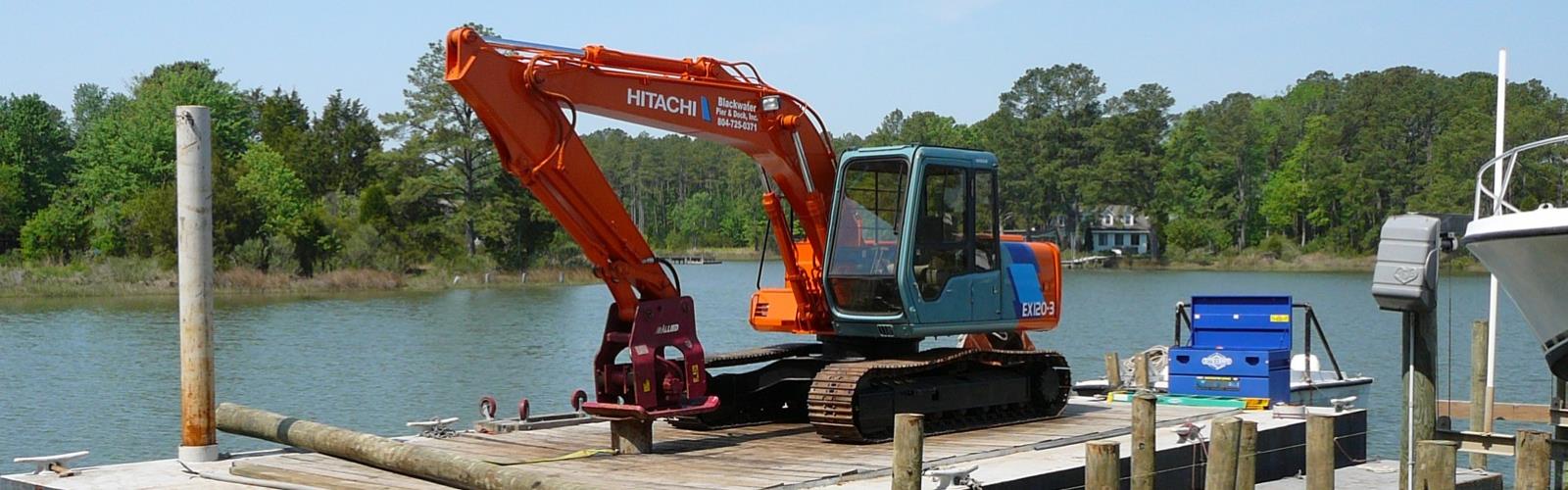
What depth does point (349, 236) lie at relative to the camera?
196 ft

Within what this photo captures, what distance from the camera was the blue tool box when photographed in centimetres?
1617

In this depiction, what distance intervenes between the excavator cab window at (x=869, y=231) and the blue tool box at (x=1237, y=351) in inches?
170

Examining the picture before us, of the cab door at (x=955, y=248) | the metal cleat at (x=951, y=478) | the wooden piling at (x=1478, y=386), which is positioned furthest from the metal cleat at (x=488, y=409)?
the wooden piling at (x=1478, y=386)

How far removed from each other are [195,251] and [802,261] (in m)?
5.32

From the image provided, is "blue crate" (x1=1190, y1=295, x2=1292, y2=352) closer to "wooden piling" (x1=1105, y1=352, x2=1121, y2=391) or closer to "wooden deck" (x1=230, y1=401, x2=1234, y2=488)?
"wooden piling" (x1=1105, y1=352, x2=1121, y2=391)

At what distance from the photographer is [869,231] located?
1376 centimetres

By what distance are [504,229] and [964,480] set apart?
176 ft

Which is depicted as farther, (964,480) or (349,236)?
(349,236)

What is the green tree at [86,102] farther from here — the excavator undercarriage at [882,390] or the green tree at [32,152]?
the excavator undercarriage at [882,390]

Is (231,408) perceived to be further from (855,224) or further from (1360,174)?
(1360,174)

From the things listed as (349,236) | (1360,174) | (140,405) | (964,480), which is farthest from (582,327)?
(1360,174)

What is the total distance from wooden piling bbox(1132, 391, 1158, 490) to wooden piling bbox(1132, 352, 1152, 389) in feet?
23.9

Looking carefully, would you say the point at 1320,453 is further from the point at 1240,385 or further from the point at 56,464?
the point at 56,464

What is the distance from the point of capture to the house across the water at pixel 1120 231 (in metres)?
92.8
